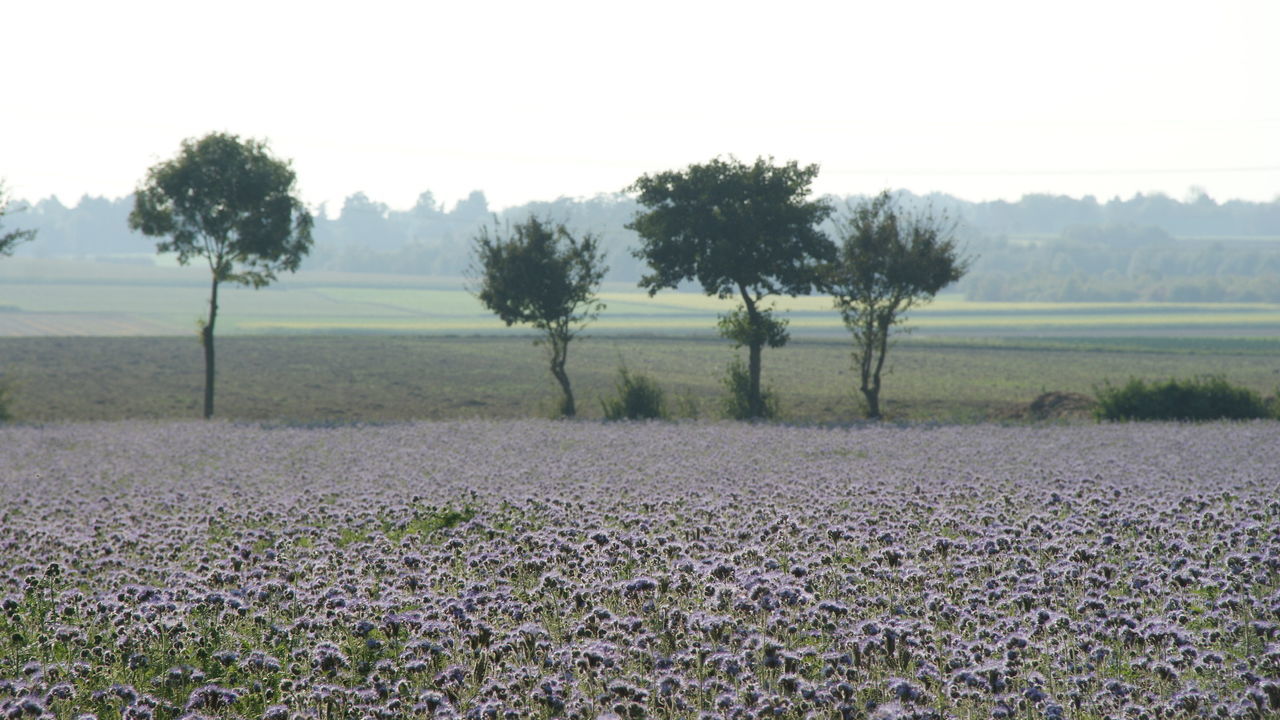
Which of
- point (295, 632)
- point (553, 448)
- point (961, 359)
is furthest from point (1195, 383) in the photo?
point (961, 359)

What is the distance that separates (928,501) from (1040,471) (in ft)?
14.1

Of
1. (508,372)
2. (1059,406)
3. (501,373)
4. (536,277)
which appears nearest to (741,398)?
(536,277)

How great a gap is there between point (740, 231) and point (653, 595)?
3145 centimetres

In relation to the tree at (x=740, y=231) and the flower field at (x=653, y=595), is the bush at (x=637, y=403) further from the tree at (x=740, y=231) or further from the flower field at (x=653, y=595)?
the flower field at (x=653, y=595)

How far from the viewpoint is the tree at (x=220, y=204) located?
42.4 m

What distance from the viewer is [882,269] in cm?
3891

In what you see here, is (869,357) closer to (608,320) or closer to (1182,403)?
(1182,403)

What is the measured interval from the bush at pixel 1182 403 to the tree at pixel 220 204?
30238mm

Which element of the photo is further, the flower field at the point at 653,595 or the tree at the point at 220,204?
the tree at the point at 220,204

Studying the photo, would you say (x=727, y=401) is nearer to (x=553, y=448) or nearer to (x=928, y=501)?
(x=553, y=448)

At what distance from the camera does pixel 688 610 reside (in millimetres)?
9375

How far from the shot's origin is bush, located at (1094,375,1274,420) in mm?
34344

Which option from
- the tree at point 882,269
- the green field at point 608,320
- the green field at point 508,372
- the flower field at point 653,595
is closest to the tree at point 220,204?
the green field at point 508,372

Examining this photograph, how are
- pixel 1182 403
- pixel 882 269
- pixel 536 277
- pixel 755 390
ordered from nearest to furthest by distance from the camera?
pixel 1182 403 → pixel 882 269 → pixel 755 390 → pixel 536 277
